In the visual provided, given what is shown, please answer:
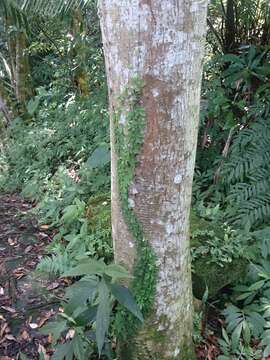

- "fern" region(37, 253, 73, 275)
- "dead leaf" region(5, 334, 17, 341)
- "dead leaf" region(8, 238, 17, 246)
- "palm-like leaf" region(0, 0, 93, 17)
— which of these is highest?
"palm-like leaf" region(0, 0, 93, 17)

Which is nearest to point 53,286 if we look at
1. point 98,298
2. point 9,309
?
point 9,309

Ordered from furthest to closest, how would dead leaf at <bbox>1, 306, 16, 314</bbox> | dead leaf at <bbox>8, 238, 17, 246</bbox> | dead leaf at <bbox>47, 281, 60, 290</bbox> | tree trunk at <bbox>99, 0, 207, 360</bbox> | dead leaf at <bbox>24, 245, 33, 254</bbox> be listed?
dead leaf at <bbox>8, 238, 17, 246</bbox>
dead leaf at <bbox>24, 245, 33, 254</bbox>
dead leaf at <bbox>47, 281, 60, 290</bbox>
dead leaf at <bbox>1, 306, 16, 314</bbox>
tree trunk at <bbox>99, 0, 207, 360</bbox>

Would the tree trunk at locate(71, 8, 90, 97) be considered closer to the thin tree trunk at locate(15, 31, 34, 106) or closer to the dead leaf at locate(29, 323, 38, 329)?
the thin tree trunk at locate(15, 31, 34, 106)

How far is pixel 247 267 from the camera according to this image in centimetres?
305

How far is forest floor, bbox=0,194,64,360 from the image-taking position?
2549mm

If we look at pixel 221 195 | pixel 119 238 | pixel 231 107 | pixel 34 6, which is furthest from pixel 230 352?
pixel 34 6

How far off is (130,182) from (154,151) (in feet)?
0.64

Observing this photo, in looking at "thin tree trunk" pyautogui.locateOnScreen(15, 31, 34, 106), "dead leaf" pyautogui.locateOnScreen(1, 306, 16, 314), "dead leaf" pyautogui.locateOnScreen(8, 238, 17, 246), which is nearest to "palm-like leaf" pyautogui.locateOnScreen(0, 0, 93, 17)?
"thin tree trunk" pyautogui.locateOnScreen(15, 31, 34, 106)

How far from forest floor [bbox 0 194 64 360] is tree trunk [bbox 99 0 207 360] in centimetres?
68

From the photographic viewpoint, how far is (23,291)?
9.85ft

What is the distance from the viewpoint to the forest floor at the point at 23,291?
2.55 m

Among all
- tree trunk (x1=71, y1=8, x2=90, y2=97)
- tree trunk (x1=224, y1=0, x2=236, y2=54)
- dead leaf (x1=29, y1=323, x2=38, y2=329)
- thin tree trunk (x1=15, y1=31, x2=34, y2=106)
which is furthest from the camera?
thin tree trunk (x1=15, y1=31, x2=34, y2=106)

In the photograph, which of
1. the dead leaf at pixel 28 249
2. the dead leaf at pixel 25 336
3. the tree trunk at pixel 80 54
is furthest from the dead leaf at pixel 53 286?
the tree trunk at pixel 80 54

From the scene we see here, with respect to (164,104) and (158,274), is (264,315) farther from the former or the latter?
(164,104)
